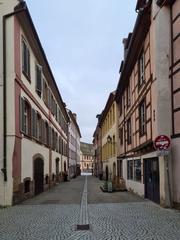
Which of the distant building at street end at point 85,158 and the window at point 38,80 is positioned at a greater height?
the window at point 38,80

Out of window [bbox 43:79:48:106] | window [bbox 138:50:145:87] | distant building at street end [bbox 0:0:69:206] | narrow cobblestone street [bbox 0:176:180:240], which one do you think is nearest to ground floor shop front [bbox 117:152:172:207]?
narrow cobblestone street [bbox 0:176:180:240]

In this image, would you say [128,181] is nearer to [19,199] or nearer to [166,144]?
[19,199]

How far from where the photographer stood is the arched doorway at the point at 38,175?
2275 cm

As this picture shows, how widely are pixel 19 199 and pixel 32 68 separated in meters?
7.13

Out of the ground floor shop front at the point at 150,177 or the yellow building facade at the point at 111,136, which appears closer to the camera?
the ground floor shop front at the point at 150,177

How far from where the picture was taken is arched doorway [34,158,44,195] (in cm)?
2275

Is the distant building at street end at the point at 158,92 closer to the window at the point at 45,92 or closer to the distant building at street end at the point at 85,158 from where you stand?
the window at the point at 45,92

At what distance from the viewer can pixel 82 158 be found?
125 metres

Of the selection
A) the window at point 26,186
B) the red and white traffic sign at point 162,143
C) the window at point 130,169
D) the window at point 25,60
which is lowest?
the window at point 26,186

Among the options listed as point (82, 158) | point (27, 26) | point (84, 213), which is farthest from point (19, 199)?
point (82, 158)

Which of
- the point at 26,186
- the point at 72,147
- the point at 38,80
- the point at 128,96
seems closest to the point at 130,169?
the point at 128,96

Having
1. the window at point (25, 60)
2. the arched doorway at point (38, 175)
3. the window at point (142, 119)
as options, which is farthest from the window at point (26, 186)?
the window at point (142, 119)

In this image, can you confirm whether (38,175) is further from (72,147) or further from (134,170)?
(72,147)

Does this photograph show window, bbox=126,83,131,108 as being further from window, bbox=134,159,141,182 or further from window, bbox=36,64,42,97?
window, bbox=36,64,42,97
